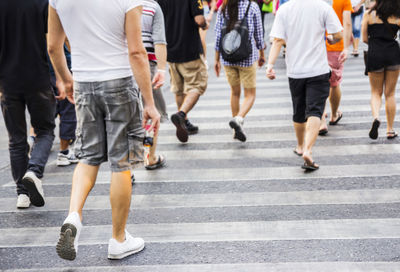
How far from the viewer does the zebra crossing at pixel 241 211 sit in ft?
12.4

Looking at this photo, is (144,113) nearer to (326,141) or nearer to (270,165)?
(270,165)

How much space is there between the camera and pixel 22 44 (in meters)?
4.78

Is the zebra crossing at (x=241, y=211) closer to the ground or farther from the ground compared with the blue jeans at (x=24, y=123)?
closer to the ground

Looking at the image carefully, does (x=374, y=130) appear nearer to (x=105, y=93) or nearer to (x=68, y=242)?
(x=105, y=93)

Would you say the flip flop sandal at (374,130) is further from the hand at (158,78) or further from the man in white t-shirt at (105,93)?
the man in white t-shirt at (105,93)

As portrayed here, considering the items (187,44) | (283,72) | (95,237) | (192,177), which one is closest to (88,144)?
(95,237)

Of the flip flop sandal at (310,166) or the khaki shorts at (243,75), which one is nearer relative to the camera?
the flip flop sandal at (310,166)

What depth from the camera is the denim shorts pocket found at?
368 cm

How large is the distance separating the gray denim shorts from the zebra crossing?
2.42ft

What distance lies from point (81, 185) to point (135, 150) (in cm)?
43

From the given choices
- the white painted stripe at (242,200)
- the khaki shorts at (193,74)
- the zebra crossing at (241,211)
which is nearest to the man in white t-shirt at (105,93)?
the zebra crossing at (241,211)

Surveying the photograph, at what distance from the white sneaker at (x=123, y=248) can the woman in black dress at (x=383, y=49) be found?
11.8 feet

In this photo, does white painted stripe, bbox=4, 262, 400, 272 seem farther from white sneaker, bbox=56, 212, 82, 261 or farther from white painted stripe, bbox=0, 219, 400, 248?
white painted stripe, bbox=0, 219, 400, 248

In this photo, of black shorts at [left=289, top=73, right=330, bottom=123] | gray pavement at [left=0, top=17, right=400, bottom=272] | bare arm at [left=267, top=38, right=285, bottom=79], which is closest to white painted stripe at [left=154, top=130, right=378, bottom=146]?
gray pavement at [left=0, top=17, right=400, bottom=272]
